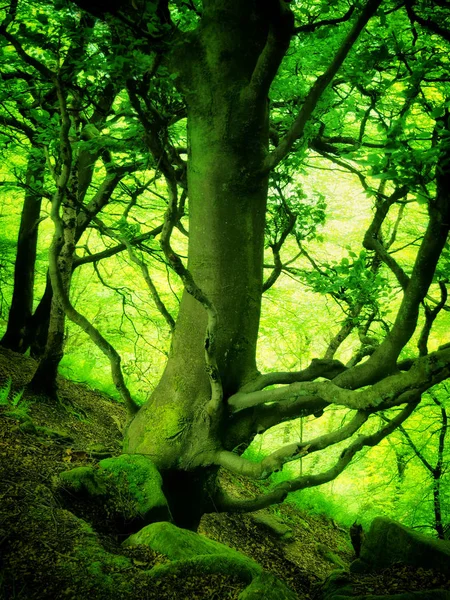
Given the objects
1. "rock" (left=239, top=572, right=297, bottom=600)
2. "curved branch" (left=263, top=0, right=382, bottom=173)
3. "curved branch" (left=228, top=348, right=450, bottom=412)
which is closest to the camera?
"rock" (left=239, top=572, right=297, bottom=600)

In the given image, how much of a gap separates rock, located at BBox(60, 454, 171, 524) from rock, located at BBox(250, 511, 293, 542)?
356 centimetres

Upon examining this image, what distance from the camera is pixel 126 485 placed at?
338cm

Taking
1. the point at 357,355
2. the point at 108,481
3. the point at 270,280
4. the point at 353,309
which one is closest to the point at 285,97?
the point at 270,280

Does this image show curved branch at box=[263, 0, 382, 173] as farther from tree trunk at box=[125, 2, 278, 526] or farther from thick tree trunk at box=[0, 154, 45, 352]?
thick tree trunk at box=[0, 154, 45, 352]

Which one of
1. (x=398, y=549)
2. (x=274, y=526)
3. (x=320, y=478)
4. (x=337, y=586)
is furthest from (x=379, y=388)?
(x=274, y=526)

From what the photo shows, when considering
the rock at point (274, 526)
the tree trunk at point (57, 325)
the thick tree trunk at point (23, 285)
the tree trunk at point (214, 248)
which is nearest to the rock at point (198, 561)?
the tree trunk at point (214, 248)

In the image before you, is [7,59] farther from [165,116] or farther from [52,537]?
[52,537]

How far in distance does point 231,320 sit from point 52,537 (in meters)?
2.01

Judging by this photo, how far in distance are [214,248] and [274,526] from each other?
4635mm

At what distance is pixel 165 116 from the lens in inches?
151

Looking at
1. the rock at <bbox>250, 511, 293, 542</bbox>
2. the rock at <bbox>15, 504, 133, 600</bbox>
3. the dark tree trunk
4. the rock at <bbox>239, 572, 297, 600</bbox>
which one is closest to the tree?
the rock at <bbox>239, 572, 297, 600</bbox>

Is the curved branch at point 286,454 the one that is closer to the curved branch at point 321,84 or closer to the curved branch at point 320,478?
the curved branch at point 320,478

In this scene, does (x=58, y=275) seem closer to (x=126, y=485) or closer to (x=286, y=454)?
(x=126, y=485)

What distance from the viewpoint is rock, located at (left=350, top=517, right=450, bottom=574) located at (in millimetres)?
4957
